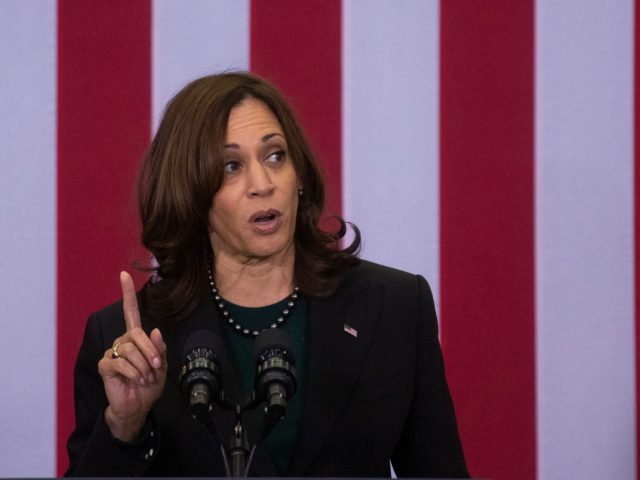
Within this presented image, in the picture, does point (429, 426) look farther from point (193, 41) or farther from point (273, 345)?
point (193, 41)

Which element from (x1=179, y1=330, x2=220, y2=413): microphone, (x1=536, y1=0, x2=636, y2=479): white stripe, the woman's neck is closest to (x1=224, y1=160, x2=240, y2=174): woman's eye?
the woman's neck

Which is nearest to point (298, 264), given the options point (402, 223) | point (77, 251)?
point (402, 223)

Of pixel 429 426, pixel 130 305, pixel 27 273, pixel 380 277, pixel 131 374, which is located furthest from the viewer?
pixel 27 273

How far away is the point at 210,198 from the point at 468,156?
81cm

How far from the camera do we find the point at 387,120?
7.10ft

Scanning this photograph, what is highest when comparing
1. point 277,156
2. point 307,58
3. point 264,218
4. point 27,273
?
point 307,58

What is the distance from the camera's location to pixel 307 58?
7.09 feet

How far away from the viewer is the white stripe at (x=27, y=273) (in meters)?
2.14

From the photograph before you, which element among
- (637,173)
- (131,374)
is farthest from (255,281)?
(637,173)

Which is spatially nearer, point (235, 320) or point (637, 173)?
point (235, 320)

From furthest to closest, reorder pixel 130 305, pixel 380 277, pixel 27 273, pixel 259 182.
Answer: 1. pixel 27 273
2. pixel 380 277
3. pixel 259 182
4. pixel 130 305

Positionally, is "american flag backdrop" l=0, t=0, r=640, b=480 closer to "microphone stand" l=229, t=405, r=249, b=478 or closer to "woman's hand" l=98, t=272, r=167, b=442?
"woman's hand" l=98, t=272, r=167, b=442

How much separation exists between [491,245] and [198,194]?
855 millimetres

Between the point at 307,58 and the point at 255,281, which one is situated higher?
the point at 307,58
